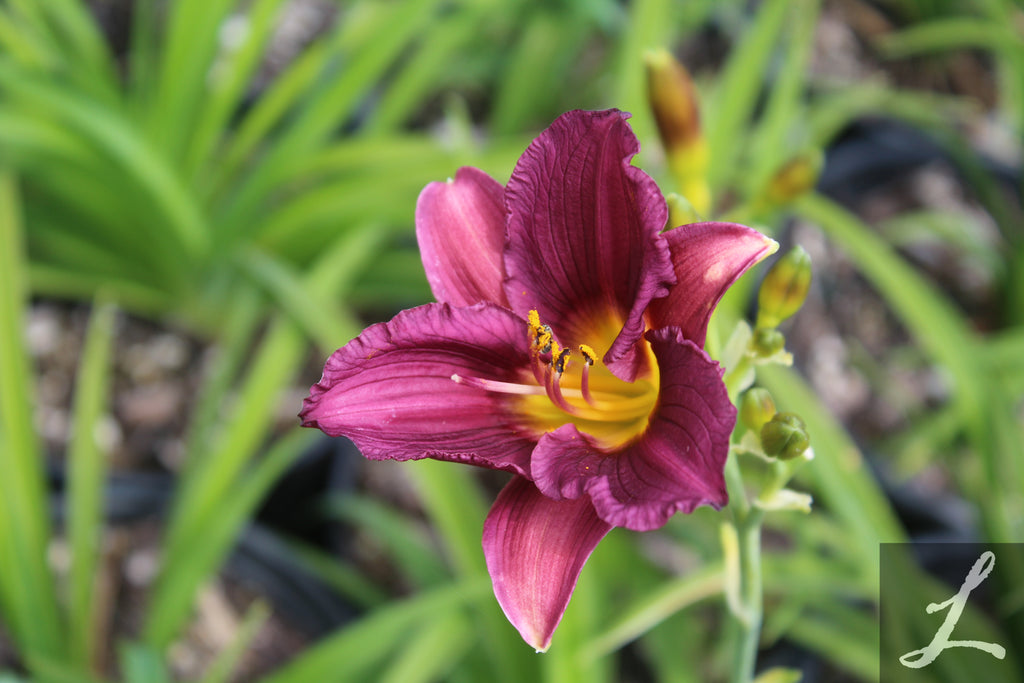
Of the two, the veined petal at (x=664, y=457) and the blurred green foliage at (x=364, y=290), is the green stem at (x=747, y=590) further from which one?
the blurred green foliage at (x=364, y=290)

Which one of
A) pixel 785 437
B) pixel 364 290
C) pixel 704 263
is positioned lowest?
pixel 785 437

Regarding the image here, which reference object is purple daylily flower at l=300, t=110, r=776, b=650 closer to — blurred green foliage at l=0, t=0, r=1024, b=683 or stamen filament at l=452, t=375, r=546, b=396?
stamen filament at l=452, t=375, r=546, b=396

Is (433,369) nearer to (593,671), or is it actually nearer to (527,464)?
(527,464)

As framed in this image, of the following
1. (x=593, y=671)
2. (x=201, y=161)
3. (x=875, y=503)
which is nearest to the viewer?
(x=593, y=671)

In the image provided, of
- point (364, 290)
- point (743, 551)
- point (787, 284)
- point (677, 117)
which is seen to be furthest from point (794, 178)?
point (364, 290)

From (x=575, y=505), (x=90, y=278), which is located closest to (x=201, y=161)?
(x=90, y=278)

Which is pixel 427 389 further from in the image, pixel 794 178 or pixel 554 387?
pixel 794 178
